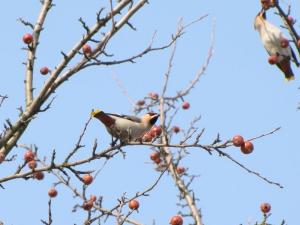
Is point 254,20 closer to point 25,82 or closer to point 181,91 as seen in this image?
point 181,91

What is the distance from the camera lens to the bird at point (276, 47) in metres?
7.93

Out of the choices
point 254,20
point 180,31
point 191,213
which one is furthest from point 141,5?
point 254,20

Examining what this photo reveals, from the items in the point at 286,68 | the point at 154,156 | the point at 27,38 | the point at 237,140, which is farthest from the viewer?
the point at 286,68

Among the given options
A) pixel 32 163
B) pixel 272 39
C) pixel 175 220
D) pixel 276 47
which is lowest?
pixel 175 220

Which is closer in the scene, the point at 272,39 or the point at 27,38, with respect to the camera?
the point at 27,38

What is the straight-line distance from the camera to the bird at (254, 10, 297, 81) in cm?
793

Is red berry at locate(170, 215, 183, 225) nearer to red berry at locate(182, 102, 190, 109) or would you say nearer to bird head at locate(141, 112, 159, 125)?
bird head at locate(141, 112, 159, 125)

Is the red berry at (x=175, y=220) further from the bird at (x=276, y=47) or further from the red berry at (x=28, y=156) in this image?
the bird at (x=276, y=47)

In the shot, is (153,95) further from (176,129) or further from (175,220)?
(175,220)

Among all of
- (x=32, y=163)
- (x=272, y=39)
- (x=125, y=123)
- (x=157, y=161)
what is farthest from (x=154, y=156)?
(x=32, y=163)

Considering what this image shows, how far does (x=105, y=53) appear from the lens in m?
4.23

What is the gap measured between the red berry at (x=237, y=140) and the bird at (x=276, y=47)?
3.41m

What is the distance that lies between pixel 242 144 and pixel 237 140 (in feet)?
0.25

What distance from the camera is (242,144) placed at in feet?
14.2
